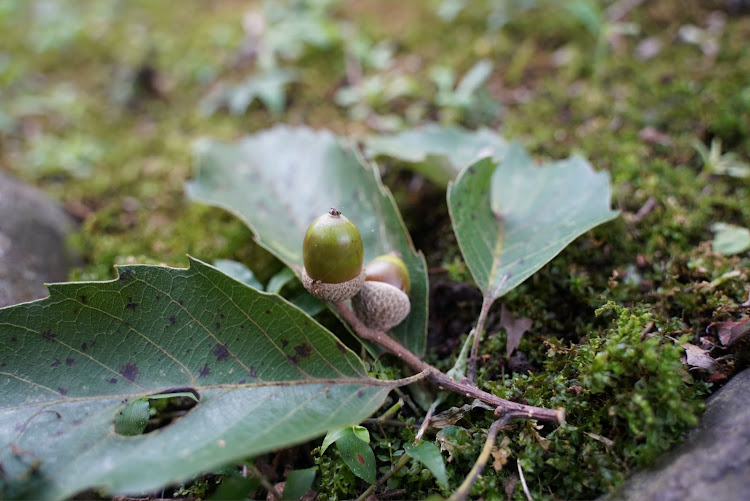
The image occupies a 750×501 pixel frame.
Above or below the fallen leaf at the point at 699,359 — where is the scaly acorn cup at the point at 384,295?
above

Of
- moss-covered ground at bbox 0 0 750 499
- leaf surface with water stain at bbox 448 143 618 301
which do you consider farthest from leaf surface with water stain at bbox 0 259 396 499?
leaf surface with water stain at bbox 448 143 618 301

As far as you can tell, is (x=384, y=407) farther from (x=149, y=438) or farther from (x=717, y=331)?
(x=717, y=331)

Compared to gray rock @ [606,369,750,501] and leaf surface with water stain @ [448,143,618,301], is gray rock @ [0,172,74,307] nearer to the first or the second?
leaf surface with water stain @ [448,143,618,301]

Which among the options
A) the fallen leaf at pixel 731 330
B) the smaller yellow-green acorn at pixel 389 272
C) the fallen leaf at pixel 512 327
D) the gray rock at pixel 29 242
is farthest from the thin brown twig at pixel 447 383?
the gray rock at pixel 29 242

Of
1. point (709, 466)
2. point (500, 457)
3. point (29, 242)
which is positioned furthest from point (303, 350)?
point (29, 242)

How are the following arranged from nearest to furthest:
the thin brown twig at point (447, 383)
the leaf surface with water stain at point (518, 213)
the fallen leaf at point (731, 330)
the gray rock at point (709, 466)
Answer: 1. the gray rock at point (709, 466)
2. the thin brown twig at point (447, 383)
3. the fallen leaf at point (731, 330)
4. the leaf surface with water stain at point (518, 213)

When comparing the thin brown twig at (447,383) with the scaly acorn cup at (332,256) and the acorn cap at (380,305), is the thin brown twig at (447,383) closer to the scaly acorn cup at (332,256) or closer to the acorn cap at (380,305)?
the acorn cap at (380,305)
